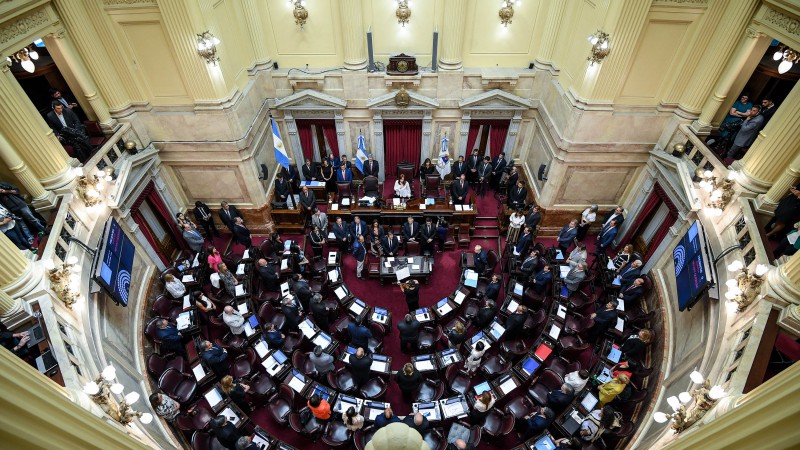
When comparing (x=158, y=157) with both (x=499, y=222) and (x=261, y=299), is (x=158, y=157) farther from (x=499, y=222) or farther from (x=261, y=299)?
(x=499, y=222)

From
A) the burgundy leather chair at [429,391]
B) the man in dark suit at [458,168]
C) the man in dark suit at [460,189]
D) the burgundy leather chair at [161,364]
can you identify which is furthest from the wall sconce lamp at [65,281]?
the man in dark suit at [458,168]

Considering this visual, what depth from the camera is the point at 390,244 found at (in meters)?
12.7

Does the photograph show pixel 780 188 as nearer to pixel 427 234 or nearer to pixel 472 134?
pixel 427 234

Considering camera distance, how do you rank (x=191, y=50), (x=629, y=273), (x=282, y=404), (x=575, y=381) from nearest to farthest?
(x=575, y=381) < (x=282, y=404) < (x=191, y=50) < (x=629, y=273)

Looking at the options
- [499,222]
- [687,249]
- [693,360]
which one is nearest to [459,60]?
[499,222]

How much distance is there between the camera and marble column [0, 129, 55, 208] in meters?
7.96

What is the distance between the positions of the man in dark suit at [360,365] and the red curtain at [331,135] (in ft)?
28.3

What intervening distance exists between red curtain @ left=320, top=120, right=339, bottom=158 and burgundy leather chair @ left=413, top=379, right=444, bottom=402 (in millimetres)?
9210

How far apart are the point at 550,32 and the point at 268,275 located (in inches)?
437

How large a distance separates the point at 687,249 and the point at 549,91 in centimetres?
636

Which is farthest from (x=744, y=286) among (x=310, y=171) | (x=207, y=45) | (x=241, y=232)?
(x=207, y=45)

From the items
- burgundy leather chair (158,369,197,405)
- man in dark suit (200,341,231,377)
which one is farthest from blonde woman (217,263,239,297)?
burgundy leather chair (158,369,197,405)

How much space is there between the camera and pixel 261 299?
11.6 metres

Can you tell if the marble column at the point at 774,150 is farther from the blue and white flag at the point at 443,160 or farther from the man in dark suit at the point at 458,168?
the blue and white flag at the point at 443,160
